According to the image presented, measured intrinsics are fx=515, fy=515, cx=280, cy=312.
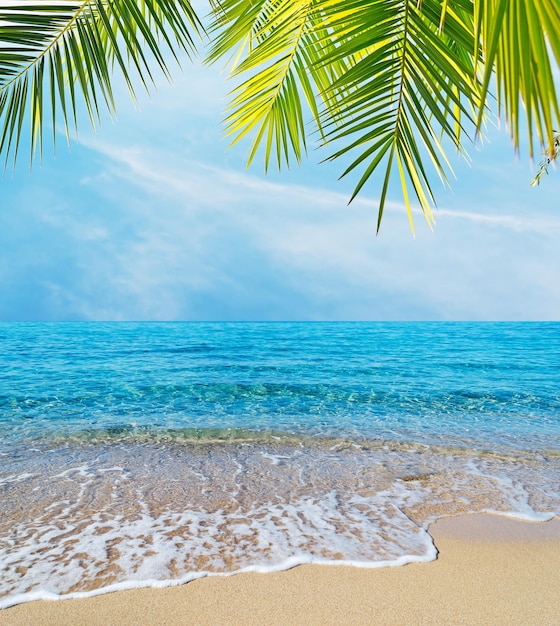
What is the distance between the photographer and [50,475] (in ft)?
12.3

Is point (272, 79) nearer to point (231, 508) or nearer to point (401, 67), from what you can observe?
point (401, 67)

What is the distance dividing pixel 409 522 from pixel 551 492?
4.16ft

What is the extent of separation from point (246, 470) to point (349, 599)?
1.95 m

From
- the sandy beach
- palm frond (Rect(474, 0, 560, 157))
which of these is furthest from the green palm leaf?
the sandy beach

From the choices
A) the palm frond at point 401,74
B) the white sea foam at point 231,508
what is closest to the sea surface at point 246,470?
the white sea foam at point 231,508

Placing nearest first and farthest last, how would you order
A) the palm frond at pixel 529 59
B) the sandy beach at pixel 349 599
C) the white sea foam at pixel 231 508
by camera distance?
the palm frond at pixel 529 59
the sandy beach at pixel 349 599
the white sea foam at pixel 231 508

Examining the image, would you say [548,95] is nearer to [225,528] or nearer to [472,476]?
[225,528]

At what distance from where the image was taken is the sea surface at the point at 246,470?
2441mm

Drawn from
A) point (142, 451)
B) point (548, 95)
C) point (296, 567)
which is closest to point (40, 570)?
point (296, 567)

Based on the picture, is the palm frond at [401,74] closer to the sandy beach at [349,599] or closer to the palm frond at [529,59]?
the palm frond at [529,59]

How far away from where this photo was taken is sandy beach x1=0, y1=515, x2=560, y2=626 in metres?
1.91

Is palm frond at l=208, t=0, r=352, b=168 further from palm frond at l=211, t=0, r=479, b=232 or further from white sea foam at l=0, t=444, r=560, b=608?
white sea foam at l=0, t=444, r=560, b=608

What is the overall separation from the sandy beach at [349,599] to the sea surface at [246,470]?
0.10 metres

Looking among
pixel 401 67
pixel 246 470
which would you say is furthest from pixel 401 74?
pixel 246 470
